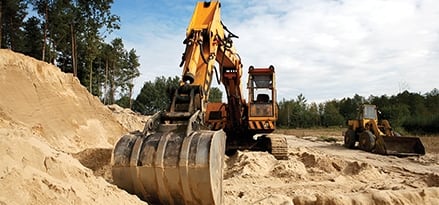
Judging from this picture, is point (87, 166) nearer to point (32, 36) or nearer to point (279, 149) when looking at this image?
point (279, 149)

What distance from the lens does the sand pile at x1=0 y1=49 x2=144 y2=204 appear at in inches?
149

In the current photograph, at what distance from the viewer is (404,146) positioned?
667 inches

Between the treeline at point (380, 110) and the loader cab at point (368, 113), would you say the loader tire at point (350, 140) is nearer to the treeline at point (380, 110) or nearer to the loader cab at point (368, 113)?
the loader cab at point (368, 113)

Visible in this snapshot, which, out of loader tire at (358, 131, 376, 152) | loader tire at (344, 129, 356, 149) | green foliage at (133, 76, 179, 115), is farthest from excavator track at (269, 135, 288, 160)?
green foliage at (133, 76, 179, 115)

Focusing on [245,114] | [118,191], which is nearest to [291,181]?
[245,114]

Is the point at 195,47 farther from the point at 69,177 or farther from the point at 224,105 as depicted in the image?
the point at 224,105

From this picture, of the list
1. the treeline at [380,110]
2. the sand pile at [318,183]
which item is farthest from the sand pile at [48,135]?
the treeline at [380,110]

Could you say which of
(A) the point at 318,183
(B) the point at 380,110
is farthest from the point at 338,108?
(A) the point at 318,183

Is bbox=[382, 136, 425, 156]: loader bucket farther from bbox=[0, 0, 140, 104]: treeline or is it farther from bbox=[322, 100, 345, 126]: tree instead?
bbox=[322, 100, 345, 126]: tree

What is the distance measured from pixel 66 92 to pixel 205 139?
8787 mm

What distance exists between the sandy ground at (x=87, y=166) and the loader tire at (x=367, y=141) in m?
1.90

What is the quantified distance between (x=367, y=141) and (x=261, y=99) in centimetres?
851

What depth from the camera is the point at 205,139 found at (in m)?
4.84

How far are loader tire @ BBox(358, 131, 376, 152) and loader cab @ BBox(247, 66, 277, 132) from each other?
8.04 m
